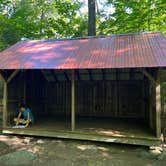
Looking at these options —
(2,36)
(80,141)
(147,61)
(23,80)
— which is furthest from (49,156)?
(2,36)

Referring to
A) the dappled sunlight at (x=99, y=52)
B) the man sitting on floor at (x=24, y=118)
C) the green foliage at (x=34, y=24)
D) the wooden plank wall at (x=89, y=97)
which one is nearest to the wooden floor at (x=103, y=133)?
the man sitting on floor at (x=24, y=118)

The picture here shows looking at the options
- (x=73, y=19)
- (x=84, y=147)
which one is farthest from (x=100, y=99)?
(x=73, y=19)

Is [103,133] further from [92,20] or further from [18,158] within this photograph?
[92,20]

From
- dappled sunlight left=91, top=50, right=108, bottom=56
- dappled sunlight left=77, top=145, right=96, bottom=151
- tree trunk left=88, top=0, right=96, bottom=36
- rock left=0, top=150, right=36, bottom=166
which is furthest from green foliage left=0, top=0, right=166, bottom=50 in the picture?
rock left=0, top=150, right=36, bottom=166

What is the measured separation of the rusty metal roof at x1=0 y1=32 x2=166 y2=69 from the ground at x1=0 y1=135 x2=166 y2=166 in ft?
8.24

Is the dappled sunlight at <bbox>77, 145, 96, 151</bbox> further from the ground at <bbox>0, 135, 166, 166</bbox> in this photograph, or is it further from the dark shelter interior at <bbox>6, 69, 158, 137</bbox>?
the dark shelter interior at <bbox>6, 69, 158, 137</bbox>

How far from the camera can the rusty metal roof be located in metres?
6.27

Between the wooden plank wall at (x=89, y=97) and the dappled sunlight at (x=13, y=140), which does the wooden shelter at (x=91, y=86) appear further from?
the dappled sunlight at (x=13, y=140)

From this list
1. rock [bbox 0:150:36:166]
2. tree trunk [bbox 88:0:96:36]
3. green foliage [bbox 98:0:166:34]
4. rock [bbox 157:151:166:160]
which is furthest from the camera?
tree trunk [bbox 88:0:96:36]

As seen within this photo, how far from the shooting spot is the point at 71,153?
5832 mm

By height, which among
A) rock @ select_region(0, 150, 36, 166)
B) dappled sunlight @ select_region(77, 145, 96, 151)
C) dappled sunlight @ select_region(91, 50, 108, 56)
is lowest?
dappled sunlight @ select_region(77, 145, 96, 151)

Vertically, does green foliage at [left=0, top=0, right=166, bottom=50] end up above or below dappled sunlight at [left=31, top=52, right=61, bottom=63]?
above

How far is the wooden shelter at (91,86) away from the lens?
6457 millimetres

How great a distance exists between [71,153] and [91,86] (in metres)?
5.36
